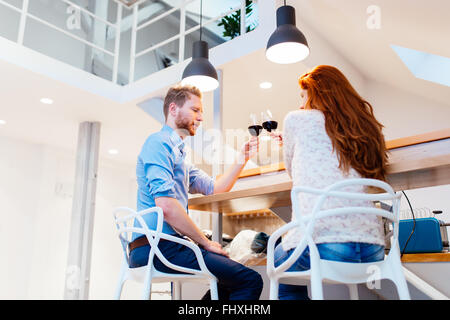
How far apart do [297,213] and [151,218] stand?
594mm

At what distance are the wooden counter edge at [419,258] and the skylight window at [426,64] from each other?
2553 mm

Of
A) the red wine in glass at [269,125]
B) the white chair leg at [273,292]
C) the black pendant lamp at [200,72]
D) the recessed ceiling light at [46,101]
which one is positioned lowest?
the white chair leg at [273,292]

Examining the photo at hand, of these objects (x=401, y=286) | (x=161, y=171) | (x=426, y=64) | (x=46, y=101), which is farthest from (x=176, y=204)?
(x=46, y=101)

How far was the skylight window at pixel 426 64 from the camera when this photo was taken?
3.94m

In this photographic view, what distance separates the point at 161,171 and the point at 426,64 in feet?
11.5

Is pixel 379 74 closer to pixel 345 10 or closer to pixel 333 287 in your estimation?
pixel 345 10

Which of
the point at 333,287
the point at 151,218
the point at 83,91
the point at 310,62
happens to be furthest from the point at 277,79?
the point at 151,218

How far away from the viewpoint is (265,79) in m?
4.25

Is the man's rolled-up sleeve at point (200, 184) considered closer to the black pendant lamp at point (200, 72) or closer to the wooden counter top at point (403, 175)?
the wooden counter top at point (403, 175)

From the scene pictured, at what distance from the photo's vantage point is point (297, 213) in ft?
3.65

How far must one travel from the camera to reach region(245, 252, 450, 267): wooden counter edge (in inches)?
69.1

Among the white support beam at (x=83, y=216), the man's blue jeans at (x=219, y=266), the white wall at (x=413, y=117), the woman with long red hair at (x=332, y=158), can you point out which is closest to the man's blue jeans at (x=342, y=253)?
the woman with long red hair at (x=332, y=158)

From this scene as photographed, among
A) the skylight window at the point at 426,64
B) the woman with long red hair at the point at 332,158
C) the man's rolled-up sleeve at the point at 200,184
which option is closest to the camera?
the woman with long red hair at the point at 332,158

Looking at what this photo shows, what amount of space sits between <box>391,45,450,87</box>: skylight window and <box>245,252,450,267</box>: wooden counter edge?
2553 mm
